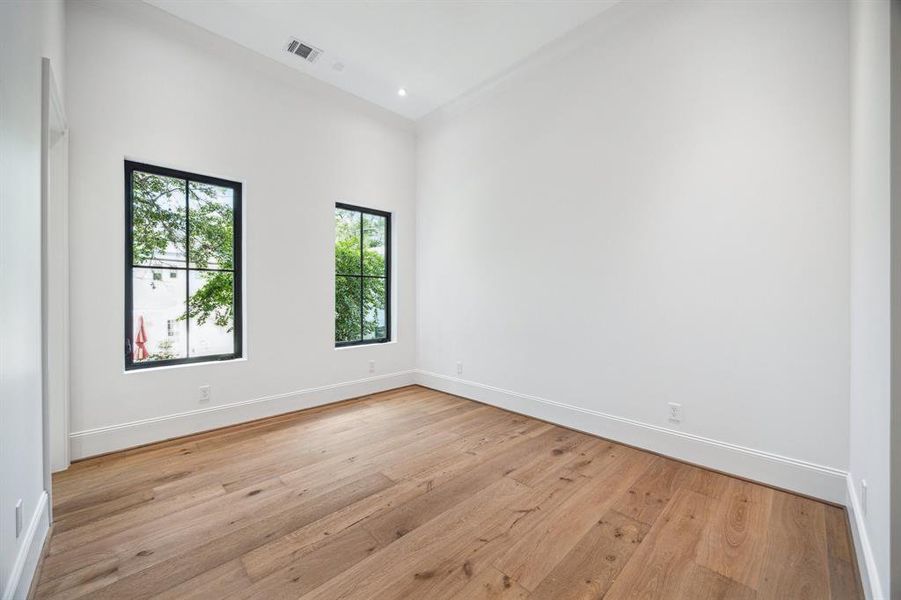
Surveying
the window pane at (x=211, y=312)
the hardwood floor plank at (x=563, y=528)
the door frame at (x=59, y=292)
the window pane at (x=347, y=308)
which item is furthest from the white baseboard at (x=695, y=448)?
the door frame at (x=59, y=292)

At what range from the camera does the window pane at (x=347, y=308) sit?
4168 mm

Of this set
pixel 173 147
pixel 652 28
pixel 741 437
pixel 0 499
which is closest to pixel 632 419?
pixel 741 437

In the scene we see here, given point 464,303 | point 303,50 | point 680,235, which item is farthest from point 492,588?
point 303,50

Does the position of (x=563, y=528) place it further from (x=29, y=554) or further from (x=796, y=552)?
(x=29, y=554)

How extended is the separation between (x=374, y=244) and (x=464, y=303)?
128cm

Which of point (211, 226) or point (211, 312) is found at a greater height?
point (211, 226)

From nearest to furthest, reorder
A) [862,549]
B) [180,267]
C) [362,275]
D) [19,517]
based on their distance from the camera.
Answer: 1. [19,517]
2. [862,549]
3. [180,267]
4. [362,275]

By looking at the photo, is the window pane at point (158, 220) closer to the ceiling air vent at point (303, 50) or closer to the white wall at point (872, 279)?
the ceiling air vent at point (303, 50)

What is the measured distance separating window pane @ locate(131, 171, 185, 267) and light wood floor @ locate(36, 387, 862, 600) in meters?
1.45

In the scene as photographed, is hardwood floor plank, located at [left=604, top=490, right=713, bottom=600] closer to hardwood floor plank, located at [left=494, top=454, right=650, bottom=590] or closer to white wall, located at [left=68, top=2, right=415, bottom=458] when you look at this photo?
hardwood floor plank, located at [left=494, top=454, right=650, bottom=590]

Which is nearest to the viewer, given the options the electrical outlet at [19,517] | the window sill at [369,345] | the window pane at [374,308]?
the electrical outlet at [19,517]

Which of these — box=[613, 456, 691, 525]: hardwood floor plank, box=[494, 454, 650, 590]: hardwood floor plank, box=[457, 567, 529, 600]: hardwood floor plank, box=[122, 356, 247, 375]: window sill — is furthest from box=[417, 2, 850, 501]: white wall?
box=[122, 356, 247, 375]: window sill

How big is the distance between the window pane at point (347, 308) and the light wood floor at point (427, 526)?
147 centimetres

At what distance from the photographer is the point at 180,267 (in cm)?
314
